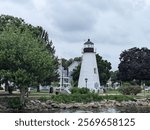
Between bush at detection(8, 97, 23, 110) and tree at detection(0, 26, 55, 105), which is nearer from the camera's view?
tree at detection(0, 26, 55, 105)

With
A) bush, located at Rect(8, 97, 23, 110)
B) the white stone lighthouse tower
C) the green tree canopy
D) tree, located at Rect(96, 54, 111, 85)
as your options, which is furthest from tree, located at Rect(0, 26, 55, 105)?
tree, located at Rect(96, 54, 111, 85)

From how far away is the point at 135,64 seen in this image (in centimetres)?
9700

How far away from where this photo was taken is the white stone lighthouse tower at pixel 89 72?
71.9 meters

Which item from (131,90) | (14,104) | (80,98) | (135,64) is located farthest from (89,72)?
(14,104)

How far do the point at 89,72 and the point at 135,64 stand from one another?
27.3 meters

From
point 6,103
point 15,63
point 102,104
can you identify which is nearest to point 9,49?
point 15,63

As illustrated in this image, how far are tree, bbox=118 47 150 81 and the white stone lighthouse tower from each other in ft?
80.4

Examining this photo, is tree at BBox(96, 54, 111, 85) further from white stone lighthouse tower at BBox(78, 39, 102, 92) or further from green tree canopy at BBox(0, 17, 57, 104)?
green tree canopy at BBox(0, 17, 57, 104)

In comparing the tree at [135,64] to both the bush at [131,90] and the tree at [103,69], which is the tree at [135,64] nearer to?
the tree at [103,69]

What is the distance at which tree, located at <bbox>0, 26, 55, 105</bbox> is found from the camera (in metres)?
44.9

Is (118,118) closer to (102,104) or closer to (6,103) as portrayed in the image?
(6,103)

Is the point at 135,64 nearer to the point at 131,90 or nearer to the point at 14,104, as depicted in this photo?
the point at 131,90

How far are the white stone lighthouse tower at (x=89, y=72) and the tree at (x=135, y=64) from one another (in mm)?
24491

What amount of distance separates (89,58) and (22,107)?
99.0 feet
